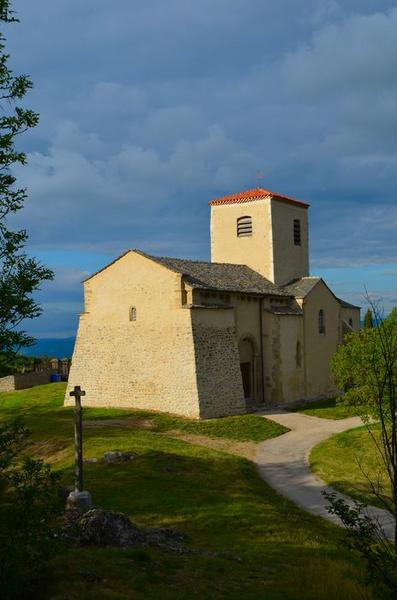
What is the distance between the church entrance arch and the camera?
3428cm

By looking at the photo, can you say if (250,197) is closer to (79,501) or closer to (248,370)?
(248,370)

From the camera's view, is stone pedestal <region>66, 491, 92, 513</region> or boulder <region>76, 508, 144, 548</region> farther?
stone pedestal <region>66, 491, 92, 513</region>

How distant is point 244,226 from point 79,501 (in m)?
27.2

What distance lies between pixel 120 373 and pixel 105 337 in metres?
2.29

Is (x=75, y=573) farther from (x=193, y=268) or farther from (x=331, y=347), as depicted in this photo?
(x=331, y=347)

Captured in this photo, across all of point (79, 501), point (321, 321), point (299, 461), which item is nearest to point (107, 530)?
point (79, 501)

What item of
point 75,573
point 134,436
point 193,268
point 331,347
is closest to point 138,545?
point 75,573

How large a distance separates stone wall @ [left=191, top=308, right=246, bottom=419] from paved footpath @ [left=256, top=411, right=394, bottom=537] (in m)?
2.28

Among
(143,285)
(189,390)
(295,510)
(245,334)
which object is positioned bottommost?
(295,510)

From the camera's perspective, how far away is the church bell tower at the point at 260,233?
126 ft

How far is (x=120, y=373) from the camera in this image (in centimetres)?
3197

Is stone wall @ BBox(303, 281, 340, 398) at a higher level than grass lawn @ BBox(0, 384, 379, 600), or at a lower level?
higher

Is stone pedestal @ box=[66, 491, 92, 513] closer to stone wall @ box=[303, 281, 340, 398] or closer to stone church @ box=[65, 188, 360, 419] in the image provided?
stone church @ box=[65, 188, 360, 419]

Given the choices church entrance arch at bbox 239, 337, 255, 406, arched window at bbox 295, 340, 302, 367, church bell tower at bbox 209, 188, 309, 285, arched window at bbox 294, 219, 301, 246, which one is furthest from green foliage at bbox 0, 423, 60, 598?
Result: arched window at bbox 294, 219, 301, 246
